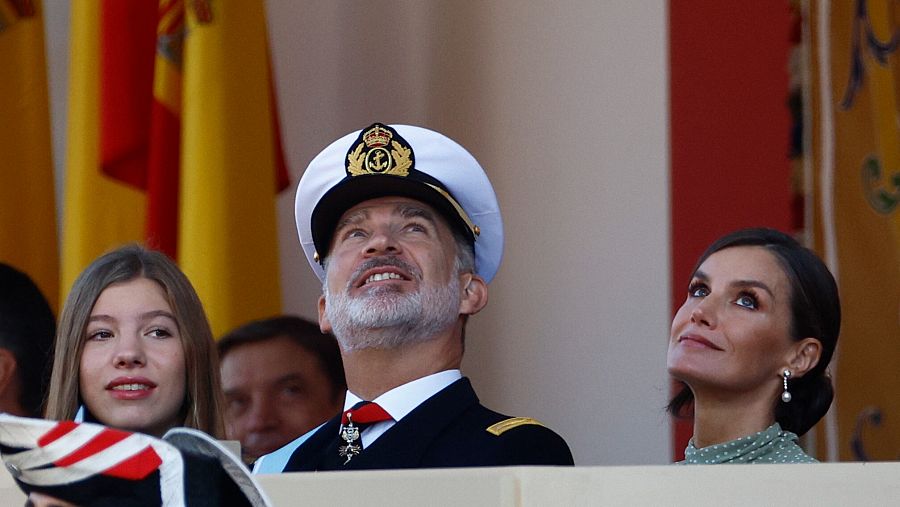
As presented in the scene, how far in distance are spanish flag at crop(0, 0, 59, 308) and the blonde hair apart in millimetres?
1186

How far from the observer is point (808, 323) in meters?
2.52

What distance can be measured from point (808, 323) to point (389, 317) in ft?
2.20

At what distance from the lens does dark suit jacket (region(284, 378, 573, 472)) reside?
7.16 feet

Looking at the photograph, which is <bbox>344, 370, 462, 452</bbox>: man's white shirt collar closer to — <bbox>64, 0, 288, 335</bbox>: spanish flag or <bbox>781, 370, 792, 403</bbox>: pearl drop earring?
<bbox>781, 370, 792, 403</bbox>: pearl drop earring

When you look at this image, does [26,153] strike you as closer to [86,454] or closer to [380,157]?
[380,157]

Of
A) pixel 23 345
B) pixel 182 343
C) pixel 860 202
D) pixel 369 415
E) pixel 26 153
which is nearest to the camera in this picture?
pixel 369 415

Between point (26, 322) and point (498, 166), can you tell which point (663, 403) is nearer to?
point (498, 166)

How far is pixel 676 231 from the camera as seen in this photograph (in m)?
3.68

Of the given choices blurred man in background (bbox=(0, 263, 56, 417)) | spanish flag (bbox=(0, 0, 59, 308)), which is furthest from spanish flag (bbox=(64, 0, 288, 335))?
blurred man in background (bbox=(0, 263, 56, 417))

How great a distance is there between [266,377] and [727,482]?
5.93ft

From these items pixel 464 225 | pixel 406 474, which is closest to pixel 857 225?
pixel 464 225

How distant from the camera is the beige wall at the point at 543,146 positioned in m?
3.89

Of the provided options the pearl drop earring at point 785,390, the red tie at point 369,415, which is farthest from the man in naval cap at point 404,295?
the pearl drop earring at point 785,390

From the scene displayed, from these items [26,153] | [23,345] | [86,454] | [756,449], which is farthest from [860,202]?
[86,454]
